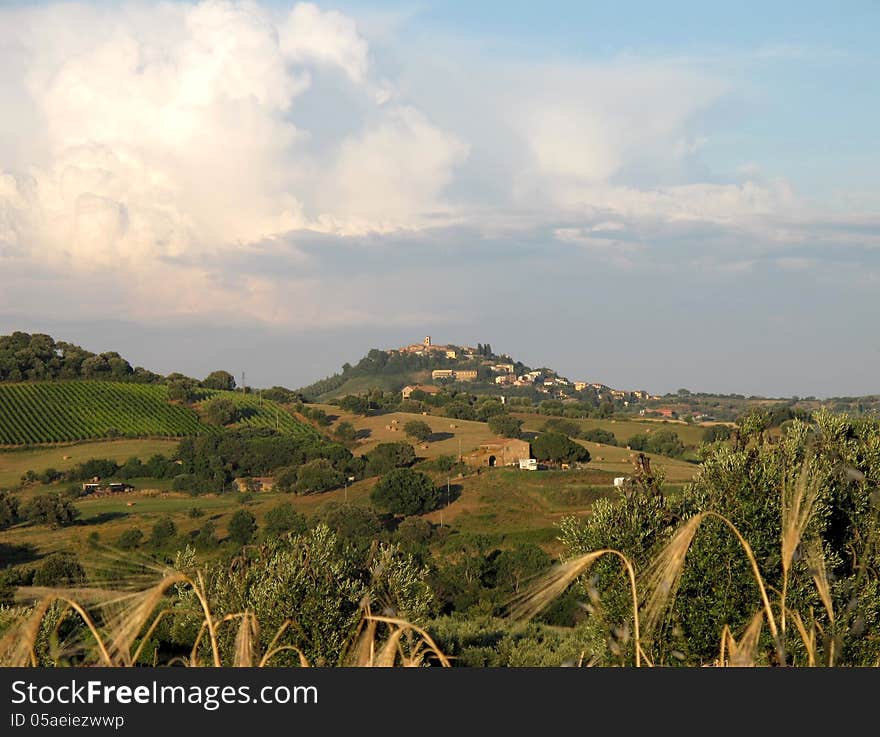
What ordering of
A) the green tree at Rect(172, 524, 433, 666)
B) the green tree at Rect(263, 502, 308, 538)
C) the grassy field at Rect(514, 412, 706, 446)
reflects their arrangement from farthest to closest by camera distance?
the grassy field at Rect(514, 412, 706, 446) → the green tree at Rect(263, 502, 308, 538) → the green tree at Rect(172, 524, 433, 666)

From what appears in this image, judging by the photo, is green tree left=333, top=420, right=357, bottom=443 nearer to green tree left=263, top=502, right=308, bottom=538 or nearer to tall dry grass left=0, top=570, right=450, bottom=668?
green tree left=263, top=502, right=308, bottom=538

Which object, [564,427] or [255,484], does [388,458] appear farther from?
[564,427]

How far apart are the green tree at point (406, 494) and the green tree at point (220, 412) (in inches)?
2311

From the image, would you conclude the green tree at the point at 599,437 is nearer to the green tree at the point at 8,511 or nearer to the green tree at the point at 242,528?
the green tree at the point at 242,528

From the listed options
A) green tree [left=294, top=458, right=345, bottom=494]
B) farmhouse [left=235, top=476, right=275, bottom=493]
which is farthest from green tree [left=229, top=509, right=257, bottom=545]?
farmhouse [left=235, top=476, right=275, bottom=493]

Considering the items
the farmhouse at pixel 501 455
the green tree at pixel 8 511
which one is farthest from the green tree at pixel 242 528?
the farmhouse at pixel 501 455

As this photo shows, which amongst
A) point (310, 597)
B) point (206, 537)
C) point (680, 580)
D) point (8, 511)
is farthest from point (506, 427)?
point (680, 580)

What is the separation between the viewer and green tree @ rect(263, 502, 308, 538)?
76.4m

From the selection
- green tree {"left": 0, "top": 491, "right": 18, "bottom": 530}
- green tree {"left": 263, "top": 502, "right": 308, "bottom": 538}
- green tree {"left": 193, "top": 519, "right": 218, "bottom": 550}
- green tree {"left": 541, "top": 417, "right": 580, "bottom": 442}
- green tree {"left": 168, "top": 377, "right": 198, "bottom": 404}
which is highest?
green tree {"left": 168, "top": 377, "right": 198, "bottom": 404}

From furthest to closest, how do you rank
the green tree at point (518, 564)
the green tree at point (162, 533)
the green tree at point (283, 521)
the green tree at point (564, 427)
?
the green tree at point (564, 427) → the green tree at point (283, 521) → the green tree at point (162, 533) → the green tree at point (518, 564)

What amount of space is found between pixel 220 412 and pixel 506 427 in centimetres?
4475

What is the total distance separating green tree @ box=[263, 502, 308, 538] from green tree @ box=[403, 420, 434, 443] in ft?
149

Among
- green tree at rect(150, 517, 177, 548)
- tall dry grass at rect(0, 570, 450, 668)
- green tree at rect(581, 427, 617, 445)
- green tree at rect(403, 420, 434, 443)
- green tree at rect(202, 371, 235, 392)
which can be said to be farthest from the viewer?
green tree at rect(202, 371, 235, 392)

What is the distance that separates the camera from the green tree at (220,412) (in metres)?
140
